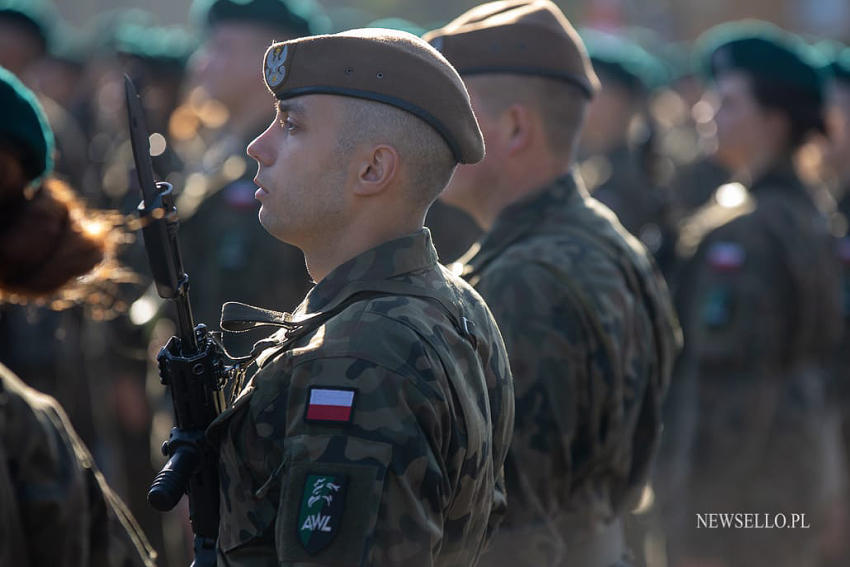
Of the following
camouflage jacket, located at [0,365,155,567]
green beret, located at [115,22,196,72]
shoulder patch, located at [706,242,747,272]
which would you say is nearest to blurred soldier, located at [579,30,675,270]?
shoulder patch, located at [706,242,747,272]

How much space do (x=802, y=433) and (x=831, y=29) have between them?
25223 mm

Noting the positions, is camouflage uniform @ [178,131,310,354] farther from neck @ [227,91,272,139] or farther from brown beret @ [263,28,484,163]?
brown beret @ [263,28,484,163]

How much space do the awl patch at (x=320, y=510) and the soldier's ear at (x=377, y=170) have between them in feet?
1.92

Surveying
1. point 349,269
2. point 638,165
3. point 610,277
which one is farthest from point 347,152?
point 638,165

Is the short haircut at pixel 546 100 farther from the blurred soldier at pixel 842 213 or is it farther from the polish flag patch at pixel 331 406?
the blurred soldier at pixel 842 213

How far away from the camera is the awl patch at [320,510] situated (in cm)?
196

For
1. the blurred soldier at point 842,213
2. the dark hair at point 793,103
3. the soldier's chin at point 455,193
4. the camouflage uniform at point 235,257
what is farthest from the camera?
the blurred soldier at point 842,213

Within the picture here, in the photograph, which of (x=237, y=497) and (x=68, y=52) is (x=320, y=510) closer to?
(x=237, y=497)

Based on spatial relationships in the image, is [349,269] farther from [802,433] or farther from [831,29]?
[831,29]

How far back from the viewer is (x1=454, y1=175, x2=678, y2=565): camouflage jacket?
10.6 ft

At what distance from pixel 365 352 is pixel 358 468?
0.20 m

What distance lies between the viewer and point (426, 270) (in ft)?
7.64

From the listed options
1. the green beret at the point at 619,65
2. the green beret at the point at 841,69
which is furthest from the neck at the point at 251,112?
the green beret at the point at 841,69
